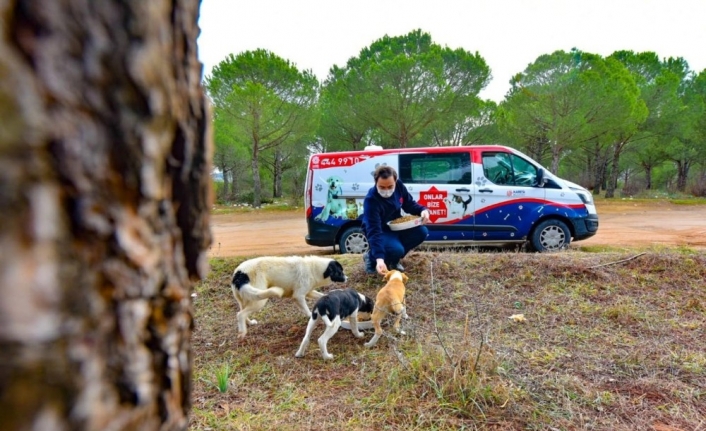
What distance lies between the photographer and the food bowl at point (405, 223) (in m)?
4.82

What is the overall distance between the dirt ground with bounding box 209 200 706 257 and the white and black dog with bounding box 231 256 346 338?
174 inches

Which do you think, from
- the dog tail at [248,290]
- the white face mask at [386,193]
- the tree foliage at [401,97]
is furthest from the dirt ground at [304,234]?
the tree foliage at [401,97]

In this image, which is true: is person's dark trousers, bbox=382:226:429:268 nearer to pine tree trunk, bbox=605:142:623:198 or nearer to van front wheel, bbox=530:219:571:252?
van front wheel, bbox=530:219:571:252

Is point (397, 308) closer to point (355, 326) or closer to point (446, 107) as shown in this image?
point (355, 326)

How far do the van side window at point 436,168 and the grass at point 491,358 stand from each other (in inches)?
108

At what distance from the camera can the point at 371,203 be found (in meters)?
4.74

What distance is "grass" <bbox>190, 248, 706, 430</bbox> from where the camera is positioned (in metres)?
2.29

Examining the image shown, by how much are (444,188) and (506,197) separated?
3.81 feet

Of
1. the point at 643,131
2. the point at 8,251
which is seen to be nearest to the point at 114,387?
the point at 8,251

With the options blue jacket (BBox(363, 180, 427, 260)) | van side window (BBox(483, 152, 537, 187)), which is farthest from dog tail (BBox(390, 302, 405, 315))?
van side window (BBox(483, 152, 537, 187))

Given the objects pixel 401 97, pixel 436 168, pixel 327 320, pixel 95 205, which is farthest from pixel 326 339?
pixel 401 97

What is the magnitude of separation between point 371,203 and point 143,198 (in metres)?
4.13

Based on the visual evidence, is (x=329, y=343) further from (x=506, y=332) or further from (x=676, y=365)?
(x=676, y=365)

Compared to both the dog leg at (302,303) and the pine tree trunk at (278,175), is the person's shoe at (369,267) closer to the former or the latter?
the dog leg at (302,303)
